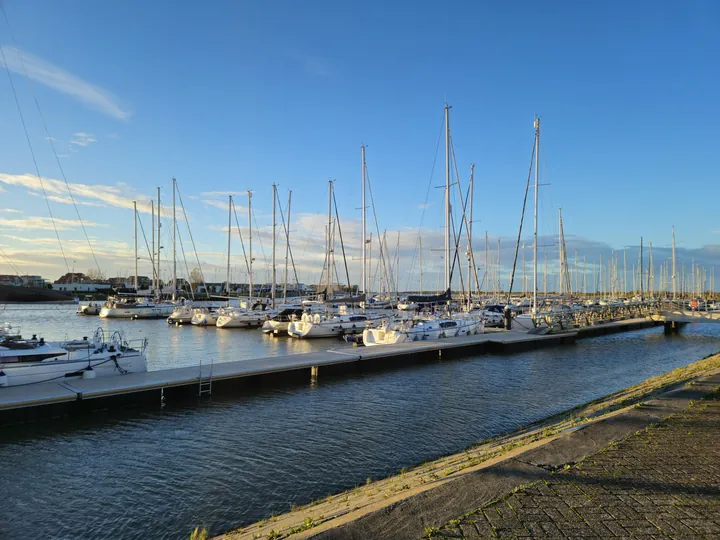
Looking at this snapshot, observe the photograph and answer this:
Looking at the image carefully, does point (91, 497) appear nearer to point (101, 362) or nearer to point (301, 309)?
point (101, 362)

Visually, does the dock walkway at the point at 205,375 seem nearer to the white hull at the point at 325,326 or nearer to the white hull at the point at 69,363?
the white hull at the point at 69,363

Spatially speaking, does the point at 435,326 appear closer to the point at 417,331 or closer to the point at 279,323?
the point at 417,331

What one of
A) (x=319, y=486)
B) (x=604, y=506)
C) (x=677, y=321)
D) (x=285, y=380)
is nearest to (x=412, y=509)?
(x=604, y=506)

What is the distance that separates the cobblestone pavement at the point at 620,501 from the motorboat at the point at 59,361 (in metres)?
17.2

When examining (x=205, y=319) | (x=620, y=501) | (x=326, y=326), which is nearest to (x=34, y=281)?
(x=205, y=319)

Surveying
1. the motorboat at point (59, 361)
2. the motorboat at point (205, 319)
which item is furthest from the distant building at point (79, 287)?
the motorboat at point (59, 361)

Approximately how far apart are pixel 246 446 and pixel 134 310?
2610 inches

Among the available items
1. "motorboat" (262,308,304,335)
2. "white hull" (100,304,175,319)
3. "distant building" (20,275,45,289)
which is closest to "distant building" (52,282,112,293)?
"distant building" (20,275,45,289)

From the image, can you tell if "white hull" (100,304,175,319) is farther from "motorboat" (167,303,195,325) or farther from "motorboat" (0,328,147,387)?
"motorboat" (0,328,147,387)

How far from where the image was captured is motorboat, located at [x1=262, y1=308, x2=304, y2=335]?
4681cm

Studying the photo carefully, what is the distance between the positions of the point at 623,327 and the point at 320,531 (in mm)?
52157

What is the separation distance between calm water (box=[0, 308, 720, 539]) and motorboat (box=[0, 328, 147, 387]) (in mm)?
3101

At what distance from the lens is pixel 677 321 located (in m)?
50.5

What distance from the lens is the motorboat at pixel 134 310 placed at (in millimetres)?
70312
